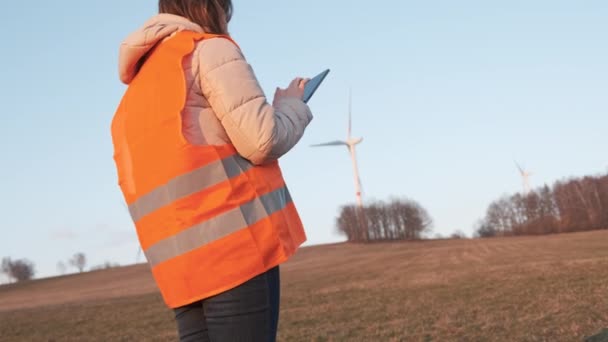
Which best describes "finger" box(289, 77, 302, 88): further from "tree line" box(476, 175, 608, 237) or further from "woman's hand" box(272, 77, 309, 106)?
"tree line" box(476, 175, 608, 237)

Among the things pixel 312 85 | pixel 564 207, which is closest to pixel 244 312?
pixel 312 85

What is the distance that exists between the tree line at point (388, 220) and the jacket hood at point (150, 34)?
101m

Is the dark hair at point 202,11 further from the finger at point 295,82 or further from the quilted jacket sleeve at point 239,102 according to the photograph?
the finger at point 295,82

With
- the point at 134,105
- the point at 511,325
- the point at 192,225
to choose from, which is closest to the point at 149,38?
the point at 134,105

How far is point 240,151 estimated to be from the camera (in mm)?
2010

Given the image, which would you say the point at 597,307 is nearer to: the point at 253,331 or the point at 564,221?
the point at 253,331

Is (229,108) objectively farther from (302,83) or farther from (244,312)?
(244,312)

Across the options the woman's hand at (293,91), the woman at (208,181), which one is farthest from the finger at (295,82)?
the woman at (208,181)

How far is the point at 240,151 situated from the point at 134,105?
1.41 feet

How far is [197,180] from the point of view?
6.38 feet

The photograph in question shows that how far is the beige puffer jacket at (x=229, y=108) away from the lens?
1994 millimetres

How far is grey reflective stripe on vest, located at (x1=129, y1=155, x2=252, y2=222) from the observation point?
6.39 ft

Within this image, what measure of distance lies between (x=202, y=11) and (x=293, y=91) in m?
0.41

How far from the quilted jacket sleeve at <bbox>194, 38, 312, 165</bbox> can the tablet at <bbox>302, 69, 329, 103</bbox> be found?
334mm
